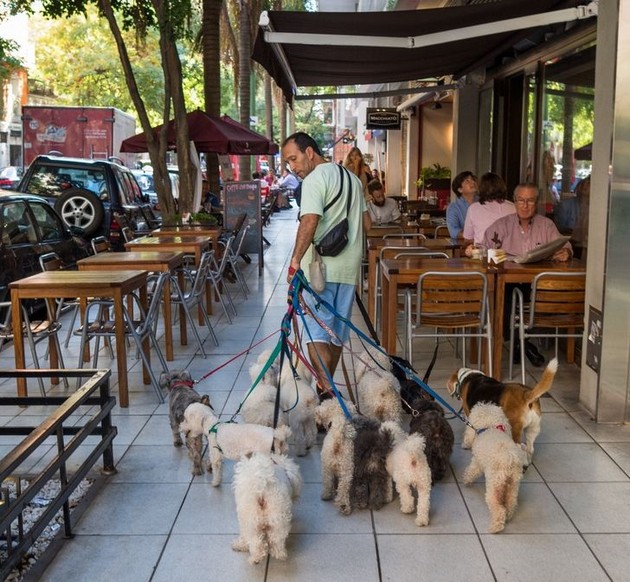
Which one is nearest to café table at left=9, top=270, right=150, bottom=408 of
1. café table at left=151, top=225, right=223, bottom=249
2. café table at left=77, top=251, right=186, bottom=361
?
café table at left=77, top=251, right=186, bottom=361

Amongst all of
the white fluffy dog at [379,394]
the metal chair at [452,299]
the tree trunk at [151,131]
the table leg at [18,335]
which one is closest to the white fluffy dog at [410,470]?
the white fluffy dog at [379,394]

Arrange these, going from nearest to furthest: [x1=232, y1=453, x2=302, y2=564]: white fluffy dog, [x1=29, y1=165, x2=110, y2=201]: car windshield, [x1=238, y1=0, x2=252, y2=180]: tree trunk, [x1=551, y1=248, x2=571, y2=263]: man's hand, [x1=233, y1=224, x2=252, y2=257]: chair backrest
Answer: [x1=232, y1=453, x2=302, y2=564]: white fluffy dog < [x1=551, y1=248, x2=571, y2=263]: man's hand < [x1=233, y1=224, x2=252, y2=257]: chair backrest < [x1=29, y1=165, x2=110, y2=201]: car windshield < [x1=238, y1=0, x2=252, y2=180]: tree trunk

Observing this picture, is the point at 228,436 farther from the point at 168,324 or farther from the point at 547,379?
the point at 168,324

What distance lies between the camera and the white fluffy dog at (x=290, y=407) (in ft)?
14.8

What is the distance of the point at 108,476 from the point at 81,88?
3332cm

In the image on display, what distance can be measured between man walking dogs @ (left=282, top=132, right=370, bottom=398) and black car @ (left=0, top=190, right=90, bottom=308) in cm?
445

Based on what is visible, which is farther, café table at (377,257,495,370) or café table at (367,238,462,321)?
café table at (367,238,462,321)

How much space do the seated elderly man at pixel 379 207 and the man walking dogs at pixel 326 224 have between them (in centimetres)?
507

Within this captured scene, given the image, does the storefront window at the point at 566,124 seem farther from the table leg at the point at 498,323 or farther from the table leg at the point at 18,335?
the table leg at the point at 18,335

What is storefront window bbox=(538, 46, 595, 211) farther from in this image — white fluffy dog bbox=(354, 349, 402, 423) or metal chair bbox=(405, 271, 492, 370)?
white fluffy dog bbox=(354, 349, 402, 423)

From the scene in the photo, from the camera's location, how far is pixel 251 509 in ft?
11.1

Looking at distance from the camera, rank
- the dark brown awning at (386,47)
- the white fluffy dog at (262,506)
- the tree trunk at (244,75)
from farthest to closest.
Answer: the tree trunk at (244,75), the dark brown awning at (386,47), the white fluffy dog at (262,506)

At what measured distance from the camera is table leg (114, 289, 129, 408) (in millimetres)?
5754

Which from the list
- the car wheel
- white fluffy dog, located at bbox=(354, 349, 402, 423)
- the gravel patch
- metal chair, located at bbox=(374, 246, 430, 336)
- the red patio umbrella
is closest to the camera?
the gravel patch
